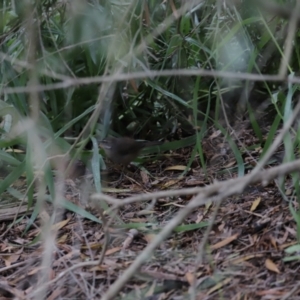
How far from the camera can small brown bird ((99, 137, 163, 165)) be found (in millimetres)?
2719

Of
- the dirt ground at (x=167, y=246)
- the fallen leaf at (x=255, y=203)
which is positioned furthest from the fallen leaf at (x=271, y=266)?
the fallen leaf at (x=255, y=203)

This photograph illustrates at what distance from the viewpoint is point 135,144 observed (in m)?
2.93

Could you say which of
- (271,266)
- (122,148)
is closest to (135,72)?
(122,148)

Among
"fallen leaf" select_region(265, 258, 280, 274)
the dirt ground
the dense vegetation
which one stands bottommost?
the dirt ground

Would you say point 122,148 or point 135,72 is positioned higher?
point 135,72

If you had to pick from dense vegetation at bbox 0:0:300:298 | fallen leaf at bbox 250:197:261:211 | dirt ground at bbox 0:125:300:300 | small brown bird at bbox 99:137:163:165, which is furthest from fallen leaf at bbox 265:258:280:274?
small brown bird at bbox 99:137:163:165

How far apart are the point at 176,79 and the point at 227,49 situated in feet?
1.17

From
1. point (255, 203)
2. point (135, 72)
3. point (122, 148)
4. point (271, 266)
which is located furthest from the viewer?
point (122, 148)

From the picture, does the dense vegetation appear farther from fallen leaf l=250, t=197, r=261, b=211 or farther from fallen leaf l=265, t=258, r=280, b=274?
fallen leaf l=265, t=258, r=280, b=274

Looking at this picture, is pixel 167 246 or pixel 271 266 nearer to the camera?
pixel 271 266

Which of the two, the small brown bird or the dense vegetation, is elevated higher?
the dense vegetation

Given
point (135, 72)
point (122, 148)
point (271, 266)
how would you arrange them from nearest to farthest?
point (271, 266)
point (135, 72)
point (122, 148)

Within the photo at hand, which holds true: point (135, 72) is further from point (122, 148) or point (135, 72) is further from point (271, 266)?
point (271, 266)

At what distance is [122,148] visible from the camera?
275cm
